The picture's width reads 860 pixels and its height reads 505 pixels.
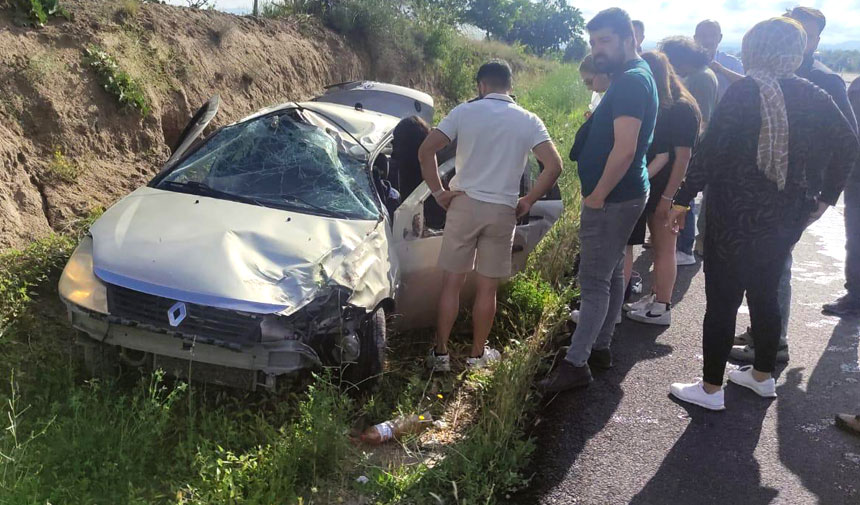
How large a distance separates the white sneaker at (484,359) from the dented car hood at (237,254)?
0.72m

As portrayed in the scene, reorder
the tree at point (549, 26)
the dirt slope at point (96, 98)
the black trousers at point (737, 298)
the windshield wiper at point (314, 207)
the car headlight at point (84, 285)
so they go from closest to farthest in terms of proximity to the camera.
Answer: the car headlight at point (84, 285), the black trousers at point (737, 298), the windshield wiper at point (314, 207), the dirt slope at point (96, 98), the tree at point (549, 26)

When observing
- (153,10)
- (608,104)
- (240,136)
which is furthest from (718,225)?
(153,10)

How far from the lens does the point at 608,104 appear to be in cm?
384

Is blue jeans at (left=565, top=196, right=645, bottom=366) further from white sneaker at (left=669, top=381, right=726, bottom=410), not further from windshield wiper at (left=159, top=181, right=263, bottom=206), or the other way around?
windshield wiper at (left=159, top=181, right=263, bottom=206)

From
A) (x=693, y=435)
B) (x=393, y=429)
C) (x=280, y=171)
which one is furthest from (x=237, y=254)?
(x=693, y=435)

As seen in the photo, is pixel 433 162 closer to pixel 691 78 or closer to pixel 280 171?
pixel 280 171

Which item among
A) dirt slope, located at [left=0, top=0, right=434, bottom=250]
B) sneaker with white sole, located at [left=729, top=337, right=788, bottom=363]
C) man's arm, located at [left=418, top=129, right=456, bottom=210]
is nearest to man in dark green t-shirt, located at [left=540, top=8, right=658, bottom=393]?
man's arm, located at [left=418, top=129, right=456, bottom=210]

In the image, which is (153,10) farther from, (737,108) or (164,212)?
(737,108)

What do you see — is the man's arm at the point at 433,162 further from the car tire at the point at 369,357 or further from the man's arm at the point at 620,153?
the man's arm at the point at 620,153

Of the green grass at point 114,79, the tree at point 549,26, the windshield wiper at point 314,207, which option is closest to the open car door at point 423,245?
the windshield wiper at point 314,207

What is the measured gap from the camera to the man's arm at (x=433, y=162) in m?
4.14

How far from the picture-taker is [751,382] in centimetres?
437

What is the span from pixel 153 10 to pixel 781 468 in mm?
8387

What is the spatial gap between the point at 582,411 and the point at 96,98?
5579 mm
